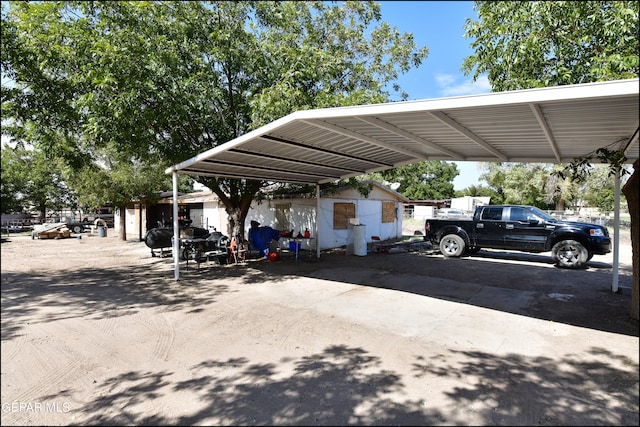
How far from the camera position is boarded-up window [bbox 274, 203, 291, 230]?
15047 millimetres

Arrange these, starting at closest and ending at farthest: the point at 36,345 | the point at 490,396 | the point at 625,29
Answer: the point at 490,396
the point at 36,345
the point at 625,29

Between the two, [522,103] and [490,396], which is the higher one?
[522,103]

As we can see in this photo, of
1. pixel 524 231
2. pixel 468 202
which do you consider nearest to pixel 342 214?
pixel 524 231

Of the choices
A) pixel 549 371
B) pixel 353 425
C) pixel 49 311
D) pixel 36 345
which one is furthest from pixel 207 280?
pixel 549 371

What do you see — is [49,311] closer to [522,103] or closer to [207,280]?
[207,280]

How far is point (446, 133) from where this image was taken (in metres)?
6.04

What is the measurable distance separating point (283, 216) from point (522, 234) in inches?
359

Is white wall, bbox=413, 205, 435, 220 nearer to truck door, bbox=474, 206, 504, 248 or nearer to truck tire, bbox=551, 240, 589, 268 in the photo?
truck door, bbox=474, 206, 504, 248

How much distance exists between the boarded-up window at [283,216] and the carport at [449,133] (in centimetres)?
515

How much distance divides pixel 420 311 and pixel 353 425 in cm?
347

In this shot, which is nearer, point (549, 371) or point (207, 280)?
point (549, 371)

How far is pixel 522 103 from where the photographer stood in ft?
12.8

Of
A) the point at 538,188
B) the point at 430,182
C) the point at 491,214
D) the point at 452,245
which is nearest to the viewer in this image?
the point at 491,214

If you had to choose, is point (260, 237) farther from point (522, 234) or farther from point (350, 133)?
point (522, 234)
